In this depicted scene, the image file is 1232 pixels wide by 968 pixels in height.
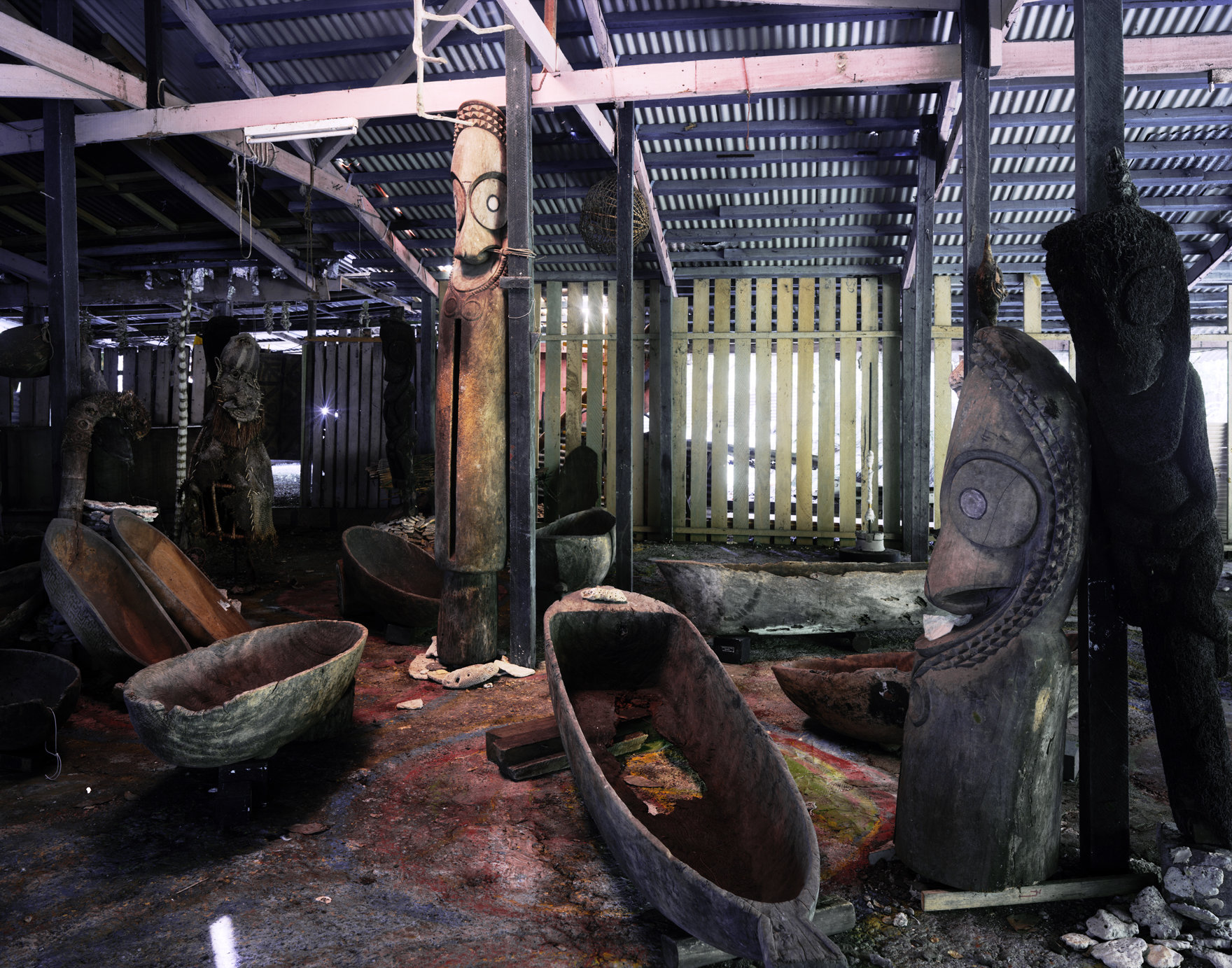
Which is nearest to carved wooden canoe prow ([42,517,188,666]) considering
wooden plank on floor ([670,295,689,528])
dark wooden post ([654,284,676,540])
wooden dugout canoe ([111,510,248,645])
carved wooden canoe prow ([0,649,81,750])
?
wooden dugout canoe ([111,510,248,645])

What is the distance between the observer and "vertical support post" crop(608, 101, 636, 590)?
20.2 ft

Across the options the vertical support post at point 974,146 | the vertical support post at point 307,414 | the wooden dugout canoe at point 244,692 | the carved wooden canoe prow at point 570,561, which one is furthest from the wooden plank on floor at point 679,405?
the wooden dugout canoe at point 244,692

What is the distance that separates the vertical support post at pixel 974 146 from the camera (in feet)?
13.0

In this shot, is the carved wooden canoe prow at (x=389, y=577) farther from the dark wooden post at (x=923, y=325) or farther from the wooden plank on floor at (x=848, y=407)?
the wooden plank on floor at (x=848, y=407)

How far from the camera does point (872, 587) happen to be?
5.04m

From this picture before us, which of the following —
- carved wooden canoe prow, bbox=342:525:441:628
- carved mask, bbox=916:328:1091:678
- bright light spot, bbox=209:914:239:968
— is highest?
carved mask, bbox=916:328:1091:678

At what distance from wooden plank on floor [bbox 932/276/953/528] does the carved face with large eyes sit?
7.03 meters

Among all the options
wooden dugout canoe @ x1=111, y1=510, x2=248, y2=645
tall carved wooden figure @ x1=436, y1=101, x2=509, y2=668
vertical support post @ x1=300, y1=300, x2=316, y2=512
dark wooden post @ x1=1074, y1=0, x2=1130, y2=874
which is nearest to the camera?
dark wooden post @ x1=1074, y1=0, x2=1130, y2=874

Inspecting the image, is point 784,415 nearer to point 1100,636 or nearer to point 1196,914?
point 1100,636

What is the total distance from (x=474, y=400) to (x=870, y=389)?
690 cm

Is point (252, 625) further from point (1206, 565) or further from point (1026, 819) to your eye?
point (1206, 565)

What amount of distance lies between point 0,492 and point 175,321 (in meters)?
4.02

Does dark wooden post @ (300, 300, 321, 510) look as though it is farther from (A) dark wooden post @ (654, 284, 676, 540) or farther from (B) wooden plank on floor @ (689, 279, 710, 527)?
(B) wooden plank on floor @ (689, 279, 710, 527)

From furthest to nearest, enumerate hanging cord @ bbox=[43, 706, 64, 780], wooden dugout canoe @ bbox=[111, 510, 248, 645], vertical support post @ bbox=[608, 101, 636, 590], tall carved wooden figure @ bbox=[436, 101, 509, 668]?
1. vertical support post @ bbox=[608, 101, 636, 590]
2. tall carved wooden figure @ bbox=[436, 101, 509, 668]
3. wooden dugout canoe @ bbox=[111, 510, 248, 645]
4. hanging cord @ bbox=[43, 706, 64, 780]
